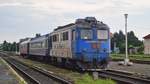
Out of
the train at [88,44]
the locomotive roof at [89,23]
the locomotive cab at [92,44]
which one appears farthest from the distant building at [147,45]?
the locomotive cab at [92,44]

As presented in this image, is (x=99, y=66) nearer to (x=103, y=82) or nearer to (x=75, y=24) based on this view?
Result: (x=75, y=24)

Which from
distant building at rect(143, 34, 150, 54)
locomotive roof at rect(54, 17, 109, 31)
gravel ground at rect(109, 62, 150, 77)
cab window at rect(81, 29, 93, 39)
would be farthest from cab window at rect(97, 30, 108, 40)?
distant building at rect(143, 34, 150, 54)

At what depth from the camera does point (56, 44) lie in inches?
1289

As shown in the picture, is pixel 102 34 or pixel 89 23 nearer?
pixel 102 34

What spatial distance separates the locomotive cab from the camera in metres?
26.0

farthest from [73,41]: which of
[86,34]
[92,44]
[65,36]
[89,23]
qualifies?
[65,36]

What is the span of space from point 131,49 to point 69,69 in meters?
61.4

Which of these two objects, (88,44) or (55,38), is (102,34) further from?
(55,38)

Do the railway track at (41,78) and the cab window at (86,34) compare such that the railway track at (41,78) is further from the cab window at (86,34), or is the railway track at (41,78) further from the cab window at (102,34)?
the cab window at (102,34)

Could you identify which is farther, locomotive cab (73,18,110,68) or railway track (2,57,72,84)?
locomotive cab (73,18,110,68)

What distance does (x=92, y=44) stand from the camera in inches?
1037

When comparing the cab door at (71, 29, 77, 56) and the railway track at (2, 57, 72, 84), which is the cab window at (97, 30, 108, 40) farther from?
the railway track at (2, 57, 72, 84)

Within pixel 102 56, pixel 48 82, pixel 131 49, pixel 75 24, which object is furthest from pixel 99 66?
pixel 131 49

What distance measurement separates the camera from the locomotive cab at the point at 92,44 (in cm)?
2598
